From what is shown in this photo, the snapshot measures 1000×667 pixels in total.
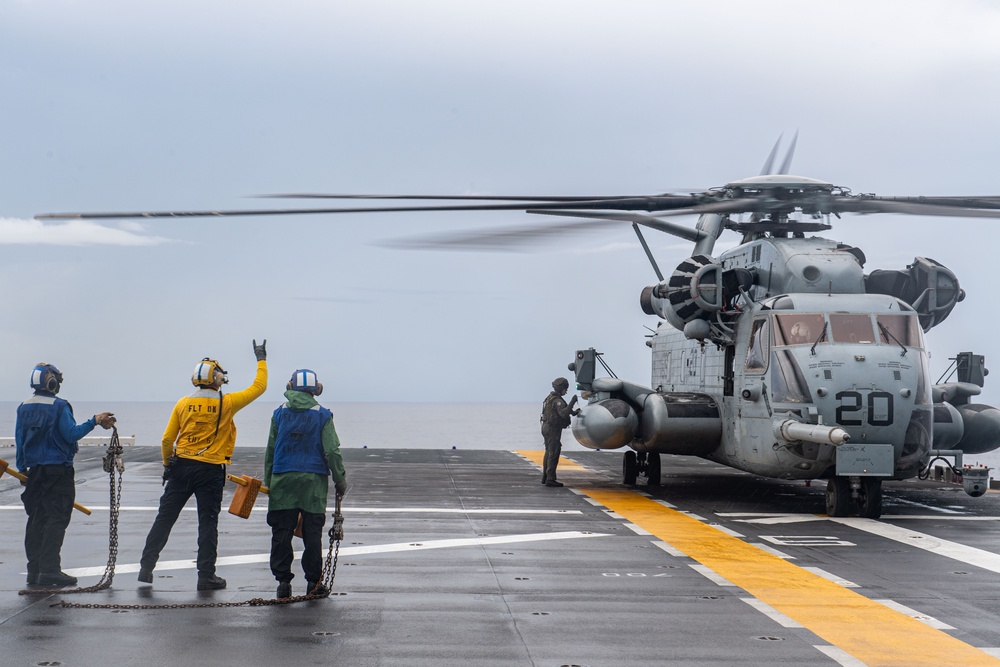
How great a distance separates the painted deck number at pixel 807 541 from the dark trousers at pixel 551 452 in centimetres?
618

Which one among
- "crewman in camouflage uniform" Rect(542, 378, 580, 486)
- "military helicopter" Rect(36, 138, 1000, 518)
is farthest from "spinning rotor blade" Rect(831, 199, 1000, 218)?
"crewman in camouflage uniform" Rect(542, 378, 580, 486)

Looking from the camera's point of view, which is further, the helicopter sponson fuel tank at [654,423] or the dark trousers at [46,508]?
the helicopter sponson fuel tank at [654,423]

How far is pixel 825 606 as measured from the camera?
8.51 m

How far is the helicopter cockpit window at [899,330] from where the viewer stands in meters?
14.9

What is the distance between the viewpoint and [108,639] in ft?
23.1

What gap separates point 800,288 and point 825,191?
1.42 m

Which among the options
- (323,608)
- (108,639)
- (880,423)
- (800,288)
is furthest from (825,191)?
(108,639)

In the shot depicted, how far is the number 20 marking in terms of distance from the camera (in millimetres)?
14281

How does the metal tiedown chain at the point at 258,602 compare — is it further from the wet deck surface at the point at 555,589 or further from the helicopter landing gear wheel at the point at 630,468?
the helicopter landing gear wheel at the point at 630,468

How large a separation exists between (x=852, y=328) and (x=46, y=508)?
10410 millimetres

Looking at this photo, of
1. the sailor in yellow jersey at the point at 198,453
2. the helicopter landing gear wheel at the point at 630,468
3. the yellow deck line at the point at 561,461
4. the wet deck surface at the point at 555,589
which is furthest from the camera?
the yellow deck line at the point at 561,461

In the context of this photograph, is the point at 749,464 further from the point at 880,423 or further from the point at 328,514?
the point at 328,514

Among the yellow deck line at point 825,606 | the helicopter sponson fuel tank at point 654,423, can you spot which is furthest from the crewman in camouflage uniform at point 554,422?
the yellow deck line at point 825,606

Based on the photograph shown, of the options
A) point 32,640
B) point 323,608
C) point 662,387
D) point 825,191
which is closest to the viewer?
point 32,640
